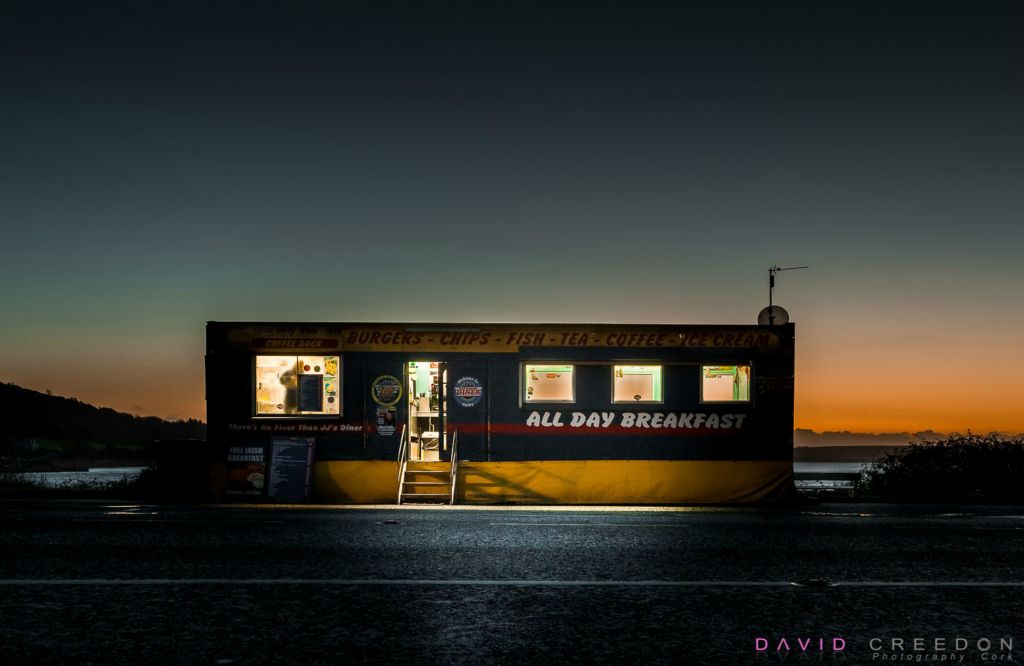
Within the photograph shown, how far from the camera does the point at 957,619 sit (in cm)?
600

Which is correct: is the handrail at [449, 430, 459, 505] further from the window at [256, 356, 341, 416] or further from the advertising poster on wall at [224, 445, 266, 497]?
the advertising poster on wall at [224, 445, 266, 497]

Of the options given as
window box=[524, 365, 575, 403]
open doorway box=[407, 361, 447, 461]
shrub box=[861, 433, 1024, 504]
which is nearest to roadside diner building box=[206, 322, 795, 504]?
window box=[524, 365, 575, 403]

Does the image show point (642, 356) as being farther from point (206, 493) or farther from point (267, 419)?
point (206, 493)

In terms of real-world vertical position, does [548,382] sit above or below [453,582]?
above

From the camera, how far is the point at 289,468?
16922 millimetres

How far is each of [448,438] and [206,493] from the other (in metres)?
4.91

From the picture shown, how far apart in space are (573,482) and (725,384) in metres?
3.78

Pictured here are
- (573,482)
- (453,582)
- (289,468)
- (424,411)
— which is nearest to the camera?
(453,582)

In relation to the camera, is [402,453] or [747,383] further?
Result: [747,383]

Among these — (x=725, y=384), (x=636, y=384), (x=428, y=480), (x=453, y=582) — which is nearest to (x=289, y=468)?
(x=428, y=480)

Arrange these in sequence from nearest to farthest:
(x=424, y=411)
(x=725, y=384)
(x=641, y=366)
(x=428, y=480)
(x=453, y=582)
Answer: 1. (x=453, y=582)
2. (x=428, y=480)
3. (x=641, y=366)
4. (x=725, y=384)
5. (x=424, y=411)

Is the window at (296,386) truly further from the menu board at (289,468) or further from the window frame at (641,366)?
the window frame at (641,366)

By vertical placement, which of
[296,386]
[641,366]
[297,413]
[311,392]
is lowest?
[297,413]

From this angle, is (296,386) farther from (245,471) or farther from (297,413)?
(245,471)
